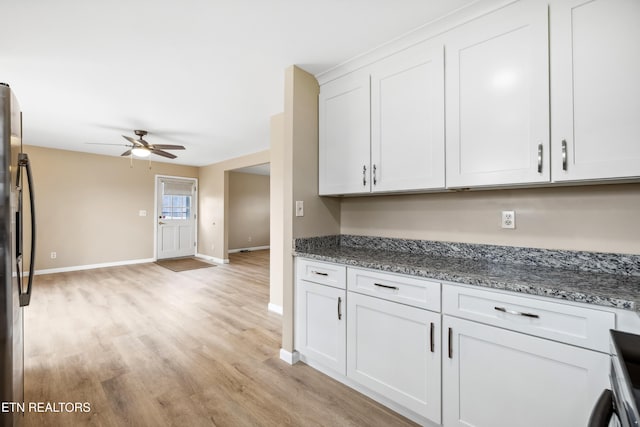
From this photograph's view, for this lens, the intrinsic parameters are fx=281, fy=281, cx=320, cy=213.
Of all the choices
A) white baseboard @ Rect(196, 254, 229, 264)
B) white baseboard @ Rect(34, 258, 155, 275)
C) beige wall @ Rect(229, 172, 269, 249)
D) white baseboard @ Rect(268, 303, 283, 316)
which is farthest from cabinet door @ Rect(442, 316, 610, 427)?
beige wall @ Rect(229, 172, 269, 249)

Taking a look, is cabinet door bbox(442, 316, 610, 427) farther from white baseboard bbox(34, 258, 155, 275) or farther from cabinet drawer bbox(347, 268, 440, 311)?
white baseboard bbox(34, 258, 155, 275)

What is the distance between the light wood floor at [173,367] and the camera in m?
1.70

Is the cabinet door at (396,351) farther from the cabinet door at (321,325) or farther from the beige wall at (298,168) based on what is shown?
the beige wall at (298,168)

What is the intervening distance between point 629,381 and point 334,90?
2.30 metres

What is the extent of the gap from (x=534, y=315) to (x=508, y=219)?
0.76 m

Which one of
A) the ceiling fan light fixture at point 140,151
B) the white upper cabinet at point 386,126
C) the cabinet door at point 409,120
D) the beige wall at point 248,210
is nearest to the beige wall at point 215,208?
the beige wall at point 248,210

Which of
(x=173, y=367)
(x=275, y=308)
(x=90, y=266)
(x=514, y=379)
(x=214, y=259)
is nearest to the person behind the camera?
(x=514, y=379)

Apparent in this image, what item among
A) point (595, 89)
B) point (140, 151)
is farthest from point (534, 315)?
point (140, 151)

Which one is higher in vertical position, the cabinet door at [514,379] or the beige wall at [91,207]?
the beige wall at [91,207]

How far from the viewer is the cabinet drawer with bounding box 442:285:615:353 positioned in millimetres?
1083

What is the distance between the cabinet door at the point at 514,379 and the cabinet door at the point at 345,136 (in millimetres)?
1199

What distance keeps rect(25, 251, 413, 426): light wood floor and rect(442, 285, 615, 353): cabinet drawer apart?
0.82 meters

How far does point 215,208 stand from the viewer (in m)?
6.82

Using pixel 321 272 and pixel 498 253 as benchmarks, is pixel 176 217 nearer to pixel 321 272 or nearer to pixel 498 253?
pixel 321 272
